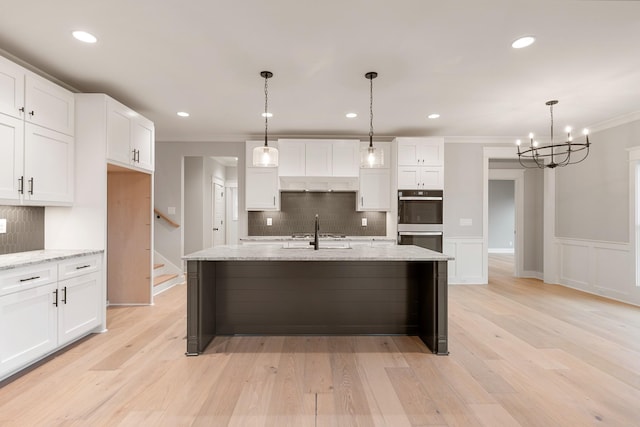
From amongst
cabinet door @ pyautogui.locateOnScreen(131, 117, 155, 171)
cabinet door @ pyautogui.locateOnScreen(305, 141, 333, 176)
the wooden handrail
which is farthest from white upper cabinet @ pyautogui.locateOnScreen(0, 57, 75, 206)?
→ cabinet door @ pyautogui.locateOnScreen(305, 141, 333, 176)

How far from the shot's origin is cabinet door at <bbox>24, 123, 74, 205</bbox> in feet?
9.18

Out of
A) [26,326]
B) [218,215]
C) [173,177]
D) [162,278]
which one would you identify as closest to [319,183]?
[173,177]

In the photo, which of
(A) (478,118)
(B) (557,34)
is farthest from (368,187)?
(B) (557,34)

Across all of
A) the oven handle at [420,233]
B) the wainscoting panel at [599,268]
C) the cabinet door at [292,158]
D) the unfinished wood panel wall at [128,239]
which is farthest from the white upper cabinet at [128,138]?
the wainscoting panel at [599,268]

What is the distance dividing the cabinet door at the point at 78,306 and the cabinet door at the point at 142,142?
1.53 metres

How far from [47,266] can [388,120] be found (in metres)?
4.34

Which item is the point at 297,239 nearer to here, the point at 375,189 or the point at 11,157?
the point at 375,189

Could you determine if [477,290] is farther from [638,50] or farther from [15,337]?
[15,337]

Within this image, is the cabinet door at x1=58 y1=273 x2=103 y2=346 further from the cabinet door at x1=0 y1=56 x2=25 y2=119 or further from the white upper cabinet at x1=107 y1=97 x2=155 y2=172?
the cabinet door at x1=0 y1=56 x2=25 y2=119

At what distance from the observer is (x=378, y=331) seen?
3258 millimetres

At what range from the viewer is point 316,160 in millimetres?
5512

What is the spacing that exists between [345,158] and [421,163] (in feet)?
4.15

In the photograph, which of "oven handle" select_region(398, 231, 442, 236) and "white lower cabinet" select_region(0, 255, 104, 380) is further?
"oven handle" select_region(398, 231, 442, 236)

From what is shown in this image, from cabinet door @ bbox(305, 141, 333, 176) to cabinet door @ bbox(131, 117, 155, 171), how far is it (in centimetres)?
233
